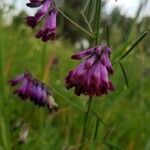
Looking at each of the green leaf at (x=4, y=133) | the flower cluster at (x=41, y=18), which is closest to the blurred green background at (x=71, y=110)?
the green leaf at (x=4, y=133)

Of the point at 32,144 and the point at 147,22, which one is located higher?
the point at 147,22

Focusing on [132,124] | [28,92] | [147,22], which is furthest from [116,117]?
[28,92]

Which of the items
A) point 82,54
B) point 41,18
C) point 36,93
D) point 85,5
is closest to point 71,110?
point 36,93

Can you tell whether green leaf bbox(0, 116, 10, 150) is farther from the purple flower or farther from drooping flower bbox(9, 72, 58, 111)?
the purple flower

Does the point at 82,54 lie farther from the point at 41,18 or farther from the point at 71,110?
the point at 71,110

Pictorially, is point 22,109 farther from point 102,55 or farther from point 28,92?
point 102,55

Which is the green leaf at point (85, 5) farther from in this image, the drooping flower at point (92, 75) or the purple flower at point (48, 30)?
the drooping flower at point (92, 75)

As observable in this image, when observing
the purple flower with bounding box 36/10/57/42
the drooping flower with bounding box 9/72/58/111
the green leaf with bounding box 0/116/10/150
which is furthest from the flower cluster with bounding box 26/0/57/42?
the green leaf with bounding box 0/116/10/150

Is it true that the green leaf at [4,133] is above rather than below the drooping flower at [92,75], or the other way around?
below
